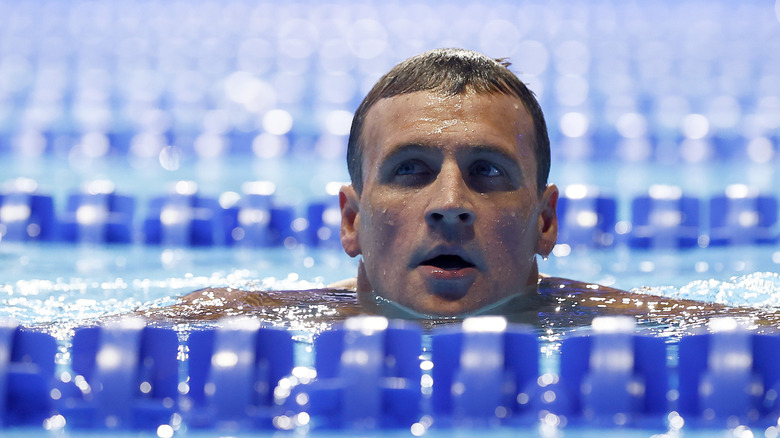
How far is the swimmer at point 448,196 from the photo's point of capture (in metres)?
2.56

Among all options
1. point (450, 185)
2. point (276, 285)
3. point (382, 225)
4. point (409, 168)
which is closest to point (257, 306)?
point (382, 225)

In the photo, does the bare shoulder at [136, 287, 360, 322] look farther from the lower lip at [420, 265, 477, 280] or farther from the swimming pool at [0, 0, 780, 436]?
the lower lip at [420, 265, 477, 280]

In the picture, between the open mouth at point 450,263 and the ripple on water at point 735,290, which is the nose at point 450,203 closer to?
the open mouth at point 450,263

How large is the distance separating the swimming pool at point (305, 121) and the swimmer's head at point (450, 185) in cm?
28

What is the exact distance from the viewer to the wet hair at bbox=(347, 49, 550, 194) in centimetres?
273

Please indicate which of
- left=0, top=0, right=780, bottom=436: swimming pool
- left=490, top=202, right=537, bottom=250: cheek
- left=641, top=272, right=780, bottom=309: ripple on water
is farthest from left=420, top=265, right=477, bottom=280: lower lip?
left=641, top=272, right=780, bottom=309: ripple on water

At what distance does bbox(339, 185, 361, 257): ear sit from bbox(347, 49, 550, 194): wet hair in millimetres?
33

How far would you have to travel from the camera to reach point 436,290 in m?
2.56

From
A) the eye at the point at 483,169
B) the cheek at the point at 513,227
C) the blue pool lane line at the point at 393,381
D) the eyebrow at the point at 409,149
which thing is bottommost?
the blue pool lane line at the point at 393,381

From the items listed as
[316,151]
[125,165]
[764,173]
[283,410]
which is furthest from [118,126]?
[283,410]

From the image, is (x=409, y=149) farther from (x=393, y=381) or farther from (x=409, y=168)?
(x=393, y=381)

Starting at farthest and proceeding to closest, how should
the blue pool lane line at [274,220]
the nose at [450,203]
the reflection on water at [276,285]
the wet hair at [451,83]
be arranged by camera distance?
the blue pool lane line at [274,220] < the reflection on water at [276,285] < the wet hair at [451,83] < the nose at [450,203]

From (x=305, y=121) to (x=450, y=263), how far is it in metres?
5.58

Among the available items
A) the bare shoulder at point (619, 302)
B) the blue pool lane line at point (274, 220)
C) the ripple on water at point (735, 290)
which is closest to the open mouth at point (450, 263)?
the bare shoulder at point (619, 302)
